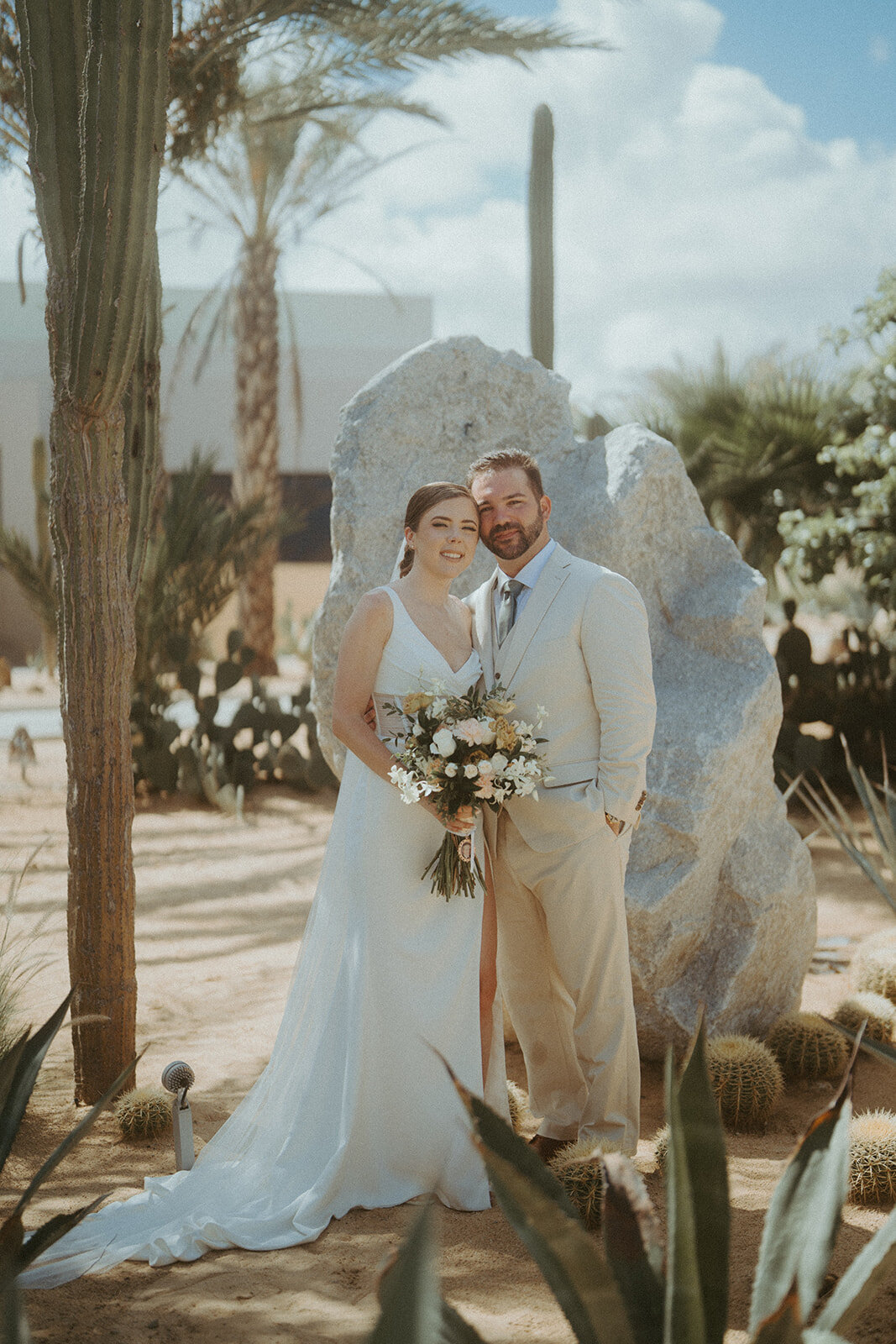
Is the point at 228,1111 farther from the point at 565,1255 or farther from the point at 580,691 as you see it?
the point at 565,1255

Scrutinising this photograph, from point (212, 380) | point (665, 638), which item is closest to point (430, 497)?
point (665, 638)

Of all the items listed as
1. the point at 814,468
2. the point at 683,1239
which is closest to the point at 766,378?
the point at 814,468

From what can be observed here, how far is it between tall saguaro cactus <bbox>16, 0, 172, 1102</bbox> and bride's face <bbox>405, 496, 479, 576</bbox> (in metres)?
1.14

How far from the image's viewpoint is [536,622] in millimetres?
3369

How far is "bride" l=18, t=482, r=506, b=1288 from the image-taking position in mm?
3176

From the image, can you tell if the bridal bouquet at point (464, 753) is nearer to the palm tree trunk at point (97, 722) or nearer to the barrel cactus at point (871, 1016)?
the palm tree trunk at point (97, 722)

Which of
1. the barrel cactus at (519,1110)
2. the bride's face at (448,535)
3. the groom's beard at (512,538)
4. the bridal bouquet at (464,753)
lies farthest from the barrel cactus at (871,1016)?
the bride's face at (448,535)

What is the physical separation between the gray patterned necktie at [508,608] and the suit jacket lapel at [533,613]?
55 millimetres

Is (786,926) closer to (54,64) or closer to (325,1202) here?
(325,1202)

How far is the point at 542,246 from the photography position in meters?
9.32

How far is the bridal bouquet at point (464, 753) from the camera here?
3.00 meters

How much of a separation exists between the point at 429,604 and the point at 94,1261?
198cm

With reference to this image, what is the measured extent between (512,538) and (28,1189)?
2.12m

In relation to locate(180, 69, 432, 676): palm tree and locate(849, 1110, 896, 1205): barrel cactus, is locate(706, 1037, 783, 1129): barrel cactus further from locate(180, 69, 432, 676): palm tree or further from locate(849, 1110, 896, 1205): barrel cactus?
locate(180, 69, 432, 676): palm tree
